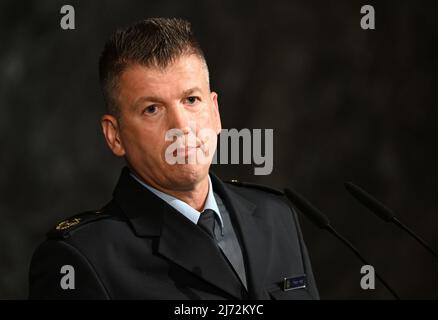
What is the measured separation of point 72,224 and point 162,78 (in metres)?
0.42

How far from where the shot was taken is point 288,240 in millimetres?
2164

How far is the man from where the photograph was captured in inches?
70.9

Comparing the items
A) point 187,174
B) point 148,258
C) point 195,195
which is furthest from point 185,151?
point 148,258

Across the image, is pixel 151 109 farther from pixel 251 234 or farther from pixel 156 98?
pixel 251 234

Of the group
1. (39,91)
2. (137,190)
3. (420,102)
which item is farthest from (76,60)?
(420,102)

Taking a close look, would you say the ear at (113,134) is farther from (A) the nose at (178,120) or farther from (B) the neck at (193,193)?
(A) the nose at (178,120)

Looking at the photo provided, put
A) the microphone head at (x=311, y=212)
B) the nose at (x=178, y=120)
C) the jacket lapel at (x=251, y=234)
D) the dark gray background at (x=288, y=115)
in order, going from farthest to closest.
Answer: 1. the dark gray background at (x=288, y=115)
2. the jacket lapel at (x=251, y=234)
3. the nose at (x=178, y=120)
4. the microphone head at (x=311, y=212)

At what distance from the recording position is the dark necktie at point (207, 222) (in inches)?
75.7

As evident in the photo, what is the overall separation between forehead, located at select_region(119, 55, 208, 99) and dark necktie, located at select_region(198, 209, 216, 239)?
306mm

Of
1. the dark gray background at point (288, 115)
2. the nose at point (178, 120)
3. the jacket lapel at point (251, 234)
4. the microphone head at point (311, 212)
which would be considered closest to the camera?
the microphone head at point (311, 212)

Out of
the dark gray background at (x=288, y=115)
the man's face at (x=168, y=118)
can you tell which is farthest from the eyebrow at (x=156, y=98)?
the dark gray background at (x=288, y=115)

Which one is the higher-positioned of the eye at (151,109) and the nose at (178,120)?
the eye at (151,109)

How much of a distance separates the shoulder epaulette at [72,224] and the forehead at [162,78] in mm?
305

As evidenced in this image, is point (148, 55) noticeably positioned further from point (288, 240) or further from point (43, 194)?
point (43, 194)
